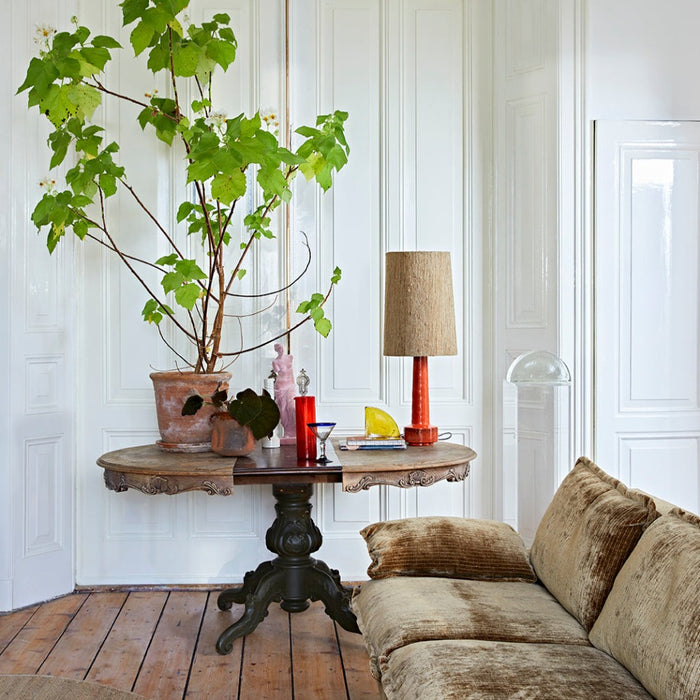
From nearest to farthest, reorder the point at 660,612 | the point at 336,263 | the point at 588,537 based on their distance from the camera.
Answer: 1. the point at 660,612
2. the point at 588,537
3. the point at 336,263

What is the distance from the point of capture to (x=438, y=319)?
11.9 feet

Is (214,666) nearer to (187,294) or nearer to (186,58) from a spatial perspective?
(187,294)

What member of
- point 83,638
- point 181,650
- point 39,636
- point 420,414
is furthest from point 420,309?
point 39,636

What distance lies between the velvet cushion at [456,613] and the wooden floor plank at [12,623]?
5.39ft

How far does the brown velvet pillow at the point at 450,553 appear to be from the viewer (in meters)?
2.74

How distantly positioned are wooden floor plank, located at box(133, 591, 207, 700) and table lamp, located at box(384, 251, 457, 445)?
1.19m

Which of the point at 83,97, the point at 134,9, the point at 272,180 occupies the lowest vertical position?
the point at 272,180

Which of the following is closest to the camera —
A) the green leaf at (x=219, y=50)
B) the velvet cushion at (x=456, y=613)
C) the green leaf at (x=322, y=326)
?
the velvet cushion at (x=456, y=613)

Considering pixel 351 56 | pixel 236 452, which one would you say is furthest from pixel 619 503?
pixel 351 56

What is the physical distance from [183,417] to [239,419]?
0.31 meters

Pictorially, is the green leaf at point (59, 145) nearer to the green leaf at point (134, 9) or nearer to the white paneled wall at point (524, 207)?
the green leaf at point (134, 9)

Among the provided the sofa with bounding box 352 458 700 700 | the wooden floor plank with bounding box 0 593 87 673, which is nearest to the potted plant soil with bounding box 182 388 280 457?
the sofa with bounding box 352 458 700 700

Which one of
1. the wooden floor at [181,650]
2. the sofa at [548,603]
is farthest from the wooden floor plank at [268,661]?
the sofa at [548,603]

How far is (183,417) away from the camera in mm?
3523
